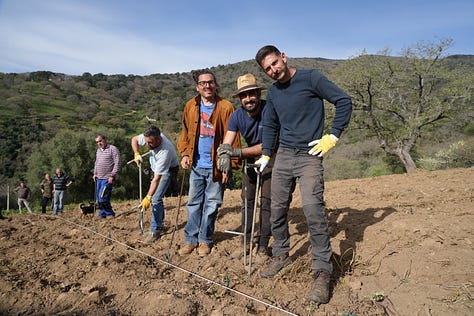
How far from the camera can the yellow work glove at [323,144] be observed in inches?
101

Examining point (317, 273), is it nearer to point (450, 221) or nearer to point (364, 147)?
point (450, 221)

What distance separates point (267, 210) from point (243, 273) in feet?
2.35

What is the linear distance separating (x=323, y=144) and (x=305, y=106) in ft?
Result: 1.28

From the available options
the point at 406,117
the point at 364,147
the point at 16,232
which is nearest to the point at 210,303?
the point at 16,232

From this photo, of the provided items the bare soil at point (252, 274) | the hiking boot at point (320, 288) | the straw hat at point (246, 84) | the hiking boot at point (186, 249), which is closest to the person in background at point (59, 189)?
the bare soil at point (252, 274)

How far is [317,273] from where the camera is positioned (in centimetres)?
260

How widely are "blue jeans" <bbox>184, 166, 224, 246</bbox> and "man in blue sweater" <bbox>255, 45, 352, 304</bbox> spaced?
100 centimetres

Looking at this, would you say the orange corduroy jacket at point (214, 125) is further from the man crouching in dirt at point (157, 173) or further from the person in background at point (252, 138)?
the man crouching in dirt at point (157, 173)

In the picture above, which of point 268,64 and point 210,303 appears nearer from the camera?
point 210,303

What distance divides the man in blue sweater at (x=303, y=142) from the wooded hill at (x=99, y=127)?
1.61 m

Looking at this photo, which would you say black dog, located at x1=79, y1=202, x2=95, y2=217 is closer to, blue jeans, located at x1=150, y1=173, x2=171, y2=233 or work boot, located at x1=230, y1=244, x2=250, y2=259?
blue jeans, located at x1=150, y1=173, x2=171, y2=233

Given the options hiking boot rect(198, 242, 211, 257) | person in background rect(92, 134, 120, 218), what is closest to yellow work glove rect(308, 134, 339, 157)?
hiking boot rect(198, 242, 211, 257)

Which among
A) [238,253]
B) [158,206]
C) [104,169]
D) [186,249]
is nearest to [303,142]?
[238,253]

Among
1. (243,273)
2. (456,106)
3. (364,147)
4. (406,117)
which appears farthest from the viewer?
(364,147)
